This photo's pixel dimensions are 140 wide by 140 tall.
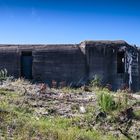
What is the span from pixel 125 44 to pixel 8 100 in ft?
29.3

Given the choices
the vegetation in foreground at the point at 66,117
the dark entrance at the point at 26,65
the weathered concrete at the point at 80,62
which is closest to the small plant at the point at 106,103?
the vegetation in foreground at the point at 66,117

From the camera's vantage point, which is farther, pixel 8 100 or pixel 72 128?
pixel 8 100

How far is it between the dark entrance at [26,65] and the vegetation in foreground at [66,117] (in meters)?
7.13

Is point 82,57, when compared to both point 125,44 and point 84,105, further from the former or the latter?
point 84,105

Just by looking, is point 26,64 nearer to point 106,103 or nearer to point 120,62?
point 120,62

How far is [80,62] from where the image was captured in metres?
16.1

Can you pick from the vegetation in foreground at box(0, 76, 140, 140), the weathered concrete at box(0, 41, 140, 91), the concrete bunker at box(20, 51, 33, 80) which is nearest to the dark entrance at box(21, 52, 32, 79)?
the concrete bunker at box(20, 51, 33, 80)

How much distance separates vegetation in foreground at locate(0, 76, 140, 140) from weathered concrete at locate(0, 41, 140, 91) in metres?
6.66

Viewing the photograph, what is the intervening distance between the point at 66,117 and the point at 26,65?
9125 millimetres

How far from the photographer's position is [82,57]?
1612cm

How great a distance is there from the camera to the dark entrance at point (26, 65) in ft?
53.7

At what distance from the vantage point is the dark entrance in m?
16.4

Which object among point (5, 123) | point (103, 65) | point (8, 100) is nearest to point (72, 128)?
point (5, 123)

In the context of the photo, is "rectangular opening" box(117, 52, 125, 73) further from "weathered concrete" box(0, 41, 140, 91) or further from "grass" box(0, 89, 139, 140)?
"grass" box(0, 89, 139, 140)
